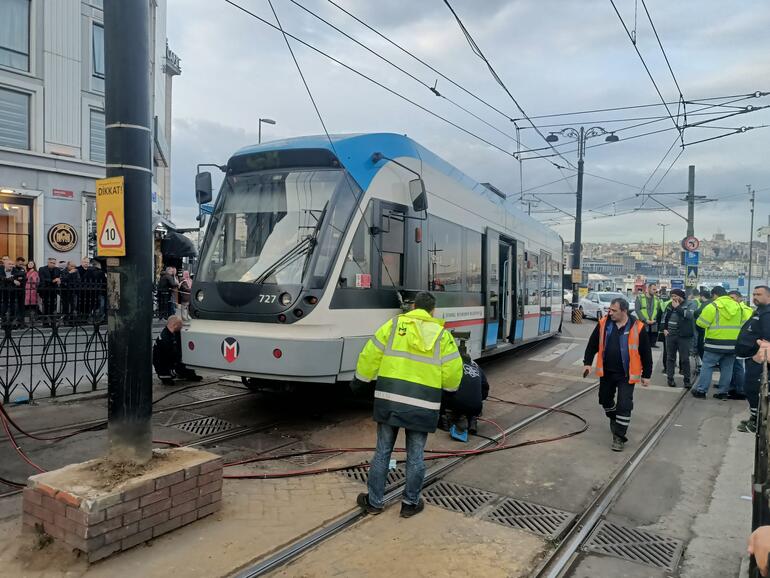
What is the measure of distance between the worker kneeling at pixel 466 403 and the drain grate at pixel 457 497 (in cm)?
122

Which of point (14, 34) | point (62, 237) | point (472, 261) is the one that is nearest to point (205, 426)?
point (472, 261)

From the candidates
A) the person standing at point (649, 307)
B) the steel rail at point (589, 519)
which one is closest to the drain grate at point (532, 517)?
the steel rail at point (589, 519)

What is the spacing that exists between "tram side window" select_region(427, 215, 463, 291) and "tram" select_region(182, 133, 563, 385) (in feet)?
0.14

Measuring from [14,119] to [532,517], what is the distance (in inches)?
814

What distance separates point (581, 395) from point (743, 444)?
2821 millimetres

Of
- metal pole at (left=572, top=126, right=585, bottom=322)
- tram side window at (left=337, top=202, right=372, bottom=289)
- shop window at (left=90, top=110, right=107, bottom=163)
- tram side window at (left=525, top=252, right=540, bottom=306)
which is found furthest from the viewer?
metal pole at (left=572, top=126, right=585, bottom=322)

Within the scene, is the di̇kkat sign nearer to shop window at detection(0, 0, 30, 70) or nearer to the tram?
shop window at detection(0, 0, 30, 70)

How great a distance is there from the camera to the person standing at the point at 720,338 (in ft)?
30.7

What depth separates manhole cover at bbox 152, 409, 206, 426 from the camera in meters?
6.88

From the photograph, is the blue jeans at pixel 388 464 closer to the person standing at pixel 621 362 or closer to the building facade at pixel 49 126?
the person standing at pixel 621 362

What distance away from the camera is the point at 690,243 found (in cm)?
2281

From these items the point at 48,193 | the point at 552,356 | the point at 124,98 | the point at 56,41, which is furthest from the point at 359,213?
the point at 56,41

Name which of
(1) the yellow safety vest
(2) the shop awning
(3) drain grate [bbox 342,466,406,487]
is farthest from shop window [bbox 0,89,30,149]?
(1) the yellow safety vest

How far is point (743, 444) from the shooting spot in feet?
22.8
